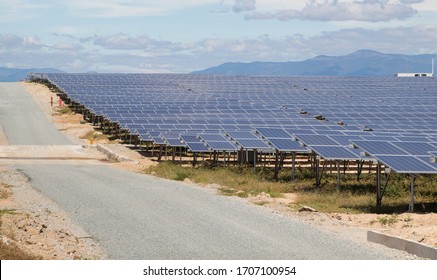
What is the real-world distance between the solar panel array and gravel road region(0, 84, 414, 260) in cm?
530

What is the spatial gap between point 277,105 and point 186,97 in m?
14.4

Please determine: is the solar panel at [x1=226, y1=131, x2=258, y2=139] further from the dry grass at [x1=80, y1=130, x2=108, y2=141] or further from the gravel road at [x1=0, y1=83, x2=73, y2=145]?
the dry grass at [x1=80, y1=130, x2=108, y2=141]

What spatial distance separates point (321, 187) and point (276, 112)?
28.0 m

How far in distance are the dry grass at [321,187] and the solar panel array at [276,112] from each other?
4.56 feet

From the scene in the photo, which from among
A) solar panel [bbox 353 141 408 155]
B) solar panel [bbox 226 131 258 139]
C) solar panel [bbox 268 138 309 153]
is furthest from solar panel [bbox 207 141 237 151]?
solar panel [bbox 353 141 408 155]

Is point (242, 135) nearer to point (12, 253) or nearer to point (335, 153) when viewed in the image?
point (335, 153)

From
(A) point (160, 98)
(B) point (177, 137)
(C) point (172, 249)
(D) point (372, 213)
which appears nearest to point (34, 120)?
(A) point (160, 98)

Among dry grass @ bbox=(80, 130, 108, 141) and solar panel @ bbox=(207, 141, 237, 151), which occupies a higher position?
solar panel @ bbox=(207, 141, 237, 151)

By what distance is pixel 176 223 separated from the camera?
68.4ft

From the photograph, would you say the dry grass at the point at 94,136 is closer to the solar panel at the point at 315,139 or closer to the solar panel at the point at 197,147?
the solar panel at the point at 197,147

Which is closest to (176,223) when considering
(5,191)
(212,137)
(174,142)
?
(5,191)

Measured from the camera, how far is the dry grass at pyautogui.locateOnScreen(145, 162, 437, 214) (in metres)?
26.9

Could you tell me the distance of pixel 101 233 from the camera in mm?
19547
